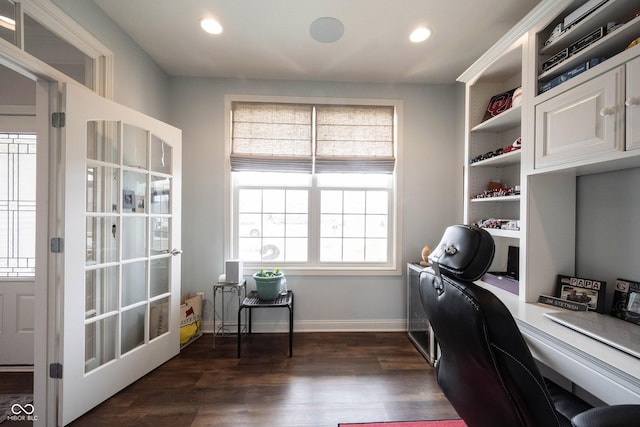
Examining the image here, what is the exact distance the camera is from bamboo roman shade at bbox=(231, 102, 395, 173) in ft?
8.59

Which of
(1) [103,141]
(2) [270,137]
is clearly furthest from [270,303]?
(1) [103,141]

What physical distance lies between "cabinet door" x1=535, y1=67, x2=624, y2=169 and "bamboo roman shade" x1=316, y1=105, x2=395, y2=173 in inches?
54.8

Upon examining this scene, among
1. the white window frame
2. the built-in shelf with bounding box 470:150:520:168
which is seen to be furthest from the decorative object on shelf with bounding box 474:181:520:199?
the white window frame

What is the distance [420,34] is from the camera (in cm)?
196

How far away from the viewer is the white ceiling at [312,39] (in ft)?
5.65

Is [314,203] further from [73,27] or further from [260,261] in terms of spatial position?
[73,27]

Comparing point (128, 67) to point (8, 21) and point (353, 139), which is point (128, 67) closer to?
point (8, 21)

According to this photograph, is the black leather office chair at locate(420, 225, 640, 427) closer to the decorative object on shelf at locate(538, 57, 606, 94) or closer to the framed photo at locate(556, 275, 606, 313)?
the framed photo at locate(556, 275, 606, 313)

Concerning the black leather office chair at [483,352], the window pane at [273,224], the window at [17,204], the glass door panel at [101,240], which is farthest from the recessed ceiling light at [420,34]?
the window at [17,204]

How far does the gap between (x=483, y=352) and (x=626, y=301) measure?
43.4 inches

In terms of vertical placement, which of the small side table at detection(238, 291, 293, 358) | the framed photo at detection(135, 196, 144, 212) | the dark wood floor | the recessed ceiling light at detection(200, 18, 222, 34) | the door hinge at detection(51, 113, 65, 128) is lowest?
the dark wood floor

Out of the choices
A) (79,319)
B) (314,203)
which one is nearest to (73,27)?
(79,319)

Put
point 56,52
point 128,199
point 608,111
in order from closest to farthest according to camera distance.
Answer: point 608,111 < point 56,52 < point 128,199

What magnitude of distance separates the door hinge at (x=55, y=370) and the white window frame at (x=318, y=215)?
4.44 feet
